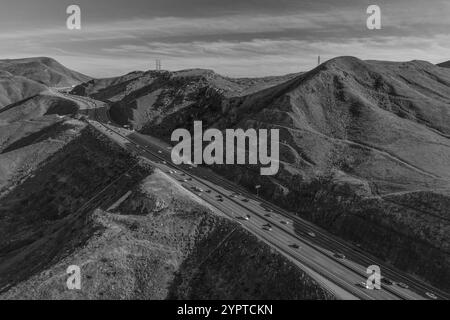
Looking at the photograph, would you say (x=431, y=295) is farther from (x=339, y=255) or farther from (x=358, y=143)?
(x=358, y=143)

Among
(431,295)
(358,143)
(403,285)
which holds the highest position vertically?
(358,143)

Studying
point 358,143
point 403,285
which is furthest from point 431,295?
point 358,143

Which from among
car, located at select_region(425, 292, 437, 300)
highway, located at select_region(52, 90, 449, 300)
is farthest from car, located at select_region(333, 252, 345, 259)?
car, located at select_region(425, 292, 437, 300)

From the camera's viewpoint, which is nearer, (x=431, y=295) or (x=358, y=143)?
(x=431, y=295)

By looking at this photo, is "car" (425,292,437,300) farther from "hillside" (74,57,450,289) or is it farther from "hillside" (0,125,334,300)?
"hillside" (0,125,334,300)

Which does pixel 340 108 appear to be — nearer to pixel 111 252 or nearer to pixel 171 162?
pixel 171 162

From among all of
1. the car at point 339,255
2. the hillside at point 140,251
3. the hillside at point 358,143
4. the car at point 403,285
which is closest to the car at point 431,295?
the car at point 403,285
